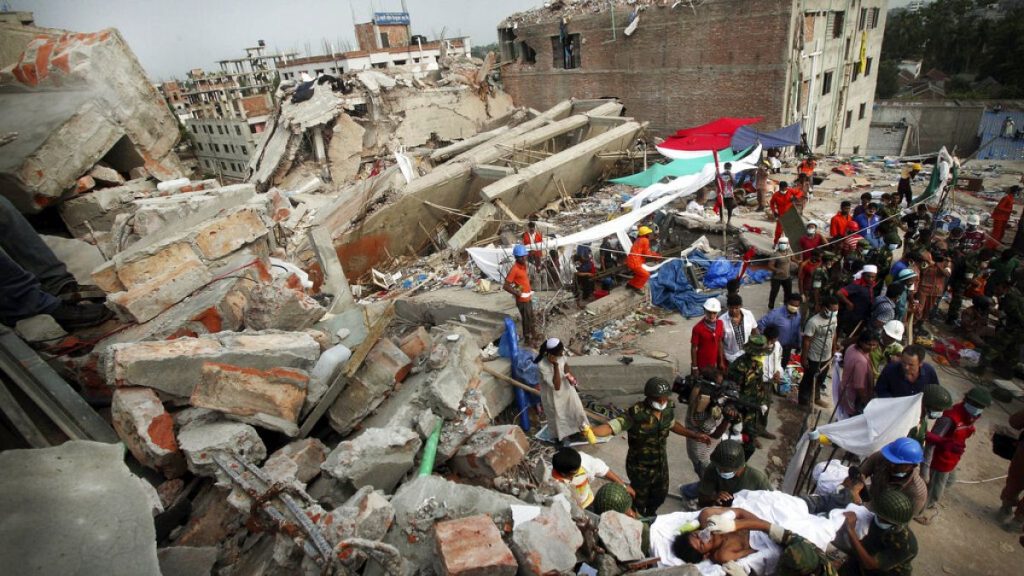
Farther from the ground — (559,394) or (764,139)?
(764,139)

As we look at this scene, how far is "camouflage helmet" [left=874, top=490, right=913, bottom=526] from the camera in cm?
252

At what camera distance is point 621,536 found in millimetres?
2580

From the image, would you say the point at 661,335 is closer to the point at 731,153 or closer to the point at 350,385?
the point at 350,385

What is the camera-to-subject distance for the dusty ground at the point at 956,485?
3.56m

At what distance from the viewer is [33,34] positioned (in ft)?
26.5

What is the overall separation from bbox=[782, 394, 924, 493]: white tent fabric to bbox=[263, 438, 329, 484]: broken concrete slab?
3457 millimetres

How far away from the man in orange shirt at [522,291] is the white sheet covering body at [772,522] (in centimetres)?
352

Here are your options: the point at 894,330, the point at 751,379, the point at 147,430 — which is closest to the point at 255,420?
the point at 147,430

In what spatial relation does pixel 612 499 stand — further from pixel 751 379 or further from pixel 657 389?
pixel 751 379

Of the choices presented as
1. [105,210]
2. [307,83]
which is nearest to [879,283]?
[105,210]

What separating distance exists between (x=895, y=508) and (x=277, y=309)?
443 centimetres

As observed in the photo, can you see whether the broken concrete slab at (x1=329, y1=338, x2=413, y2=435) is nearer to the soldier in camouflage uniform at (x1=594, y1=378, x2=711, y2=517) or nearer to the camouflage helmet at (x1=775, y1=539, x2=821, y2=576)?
the soldier in camouflage uniform at (x1=594, y1=378, x2=711, y2=517)

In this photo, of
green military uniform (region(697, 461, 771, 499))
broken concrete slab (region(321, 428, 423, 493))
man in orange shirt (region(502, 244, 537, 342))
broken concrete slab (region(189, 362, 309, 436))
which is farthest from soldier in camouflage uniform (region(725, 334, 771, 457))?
broken concrete slab (region(189, 362, 309, 436))

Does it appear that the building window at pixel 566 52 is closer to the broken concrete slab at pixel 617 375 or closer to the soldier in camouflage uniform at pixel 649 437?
the broken concrete slab at pixel 617 375
